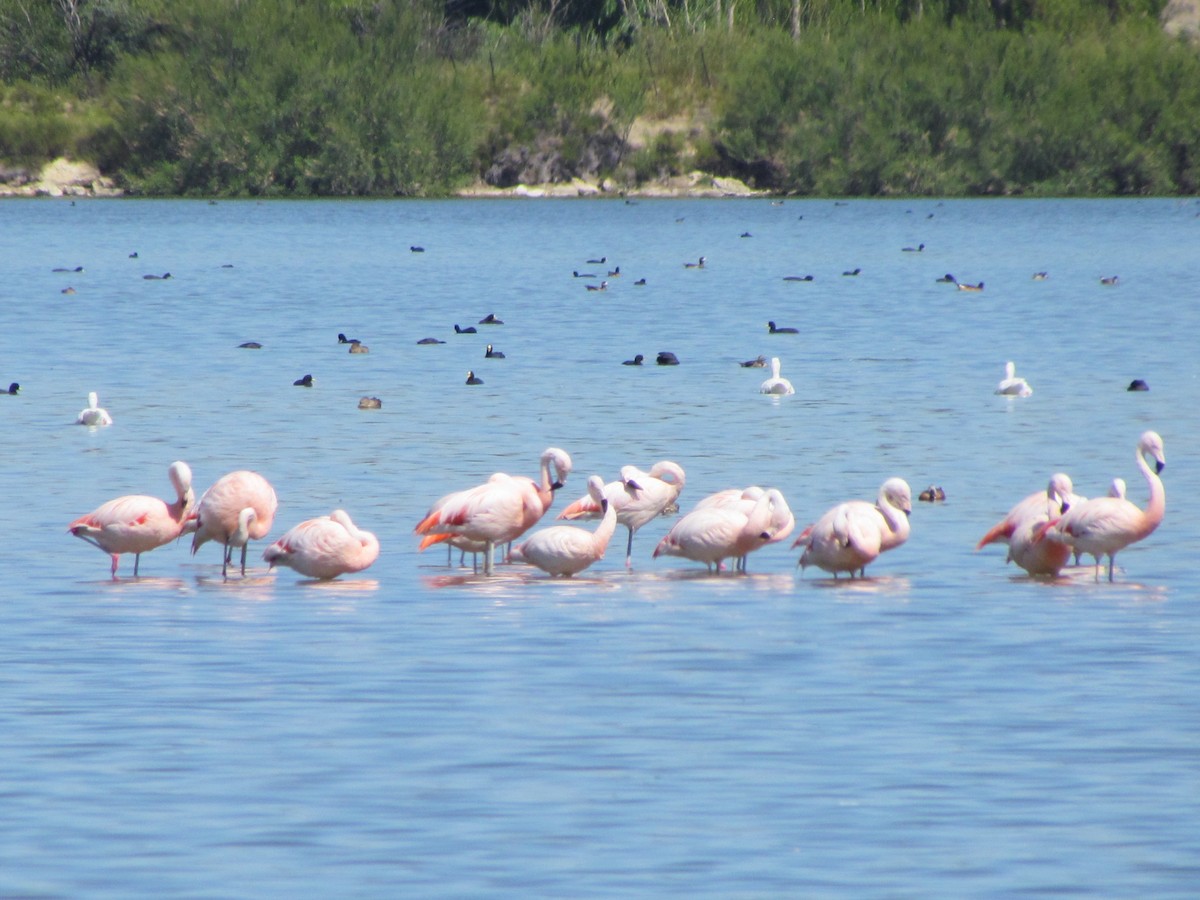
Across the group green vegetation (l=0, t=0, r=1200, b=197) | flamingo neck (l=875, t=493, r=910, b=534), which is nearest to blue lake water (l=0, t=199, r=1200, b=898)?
flamingo neck (l=875, t=493, r=910, b=534)

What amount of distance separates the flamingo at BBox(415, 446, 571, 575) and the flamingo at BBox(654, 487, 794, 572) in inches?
33.5

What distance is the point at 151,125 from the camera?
8081 cm

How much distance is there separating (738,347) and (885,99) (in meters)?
53.6

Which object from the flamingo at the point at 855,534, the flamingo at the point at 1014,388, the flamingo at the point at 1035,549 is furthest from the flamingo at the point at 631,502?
the flamingo at the point at 1014,388

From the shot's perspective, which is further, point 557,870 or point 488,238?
point 488,238

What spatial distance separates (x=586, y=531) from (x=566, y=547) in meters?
0.36

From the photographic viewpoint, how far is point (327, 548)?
12.5 m

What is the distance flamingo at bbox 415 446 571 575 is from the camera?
42.5ft

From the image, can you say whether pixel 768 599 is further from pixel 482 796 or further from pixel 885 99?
pixel 885 99

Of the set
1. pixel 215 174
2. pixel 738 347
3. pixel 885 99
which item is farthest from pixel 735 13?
pixel 738 347

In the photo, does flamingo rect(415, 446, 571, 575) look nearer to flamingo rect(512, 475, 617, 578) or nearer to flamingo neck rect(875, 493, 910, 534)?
flamingo rect(512, 475, 617, 578)

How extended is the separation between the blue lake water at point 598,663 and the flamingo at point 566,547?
0.52 ft

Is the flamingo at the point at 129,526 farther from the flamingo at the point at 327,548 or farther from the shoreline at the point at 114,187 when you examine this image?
the shoreline at the point at 114,187

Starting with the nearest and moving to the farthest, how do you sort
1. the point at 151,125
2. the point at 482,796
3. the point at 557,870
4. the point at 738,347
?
1. the point at 557,870
2. the point at 482,796
3. the point at 738,347
4. the point at 151,125
